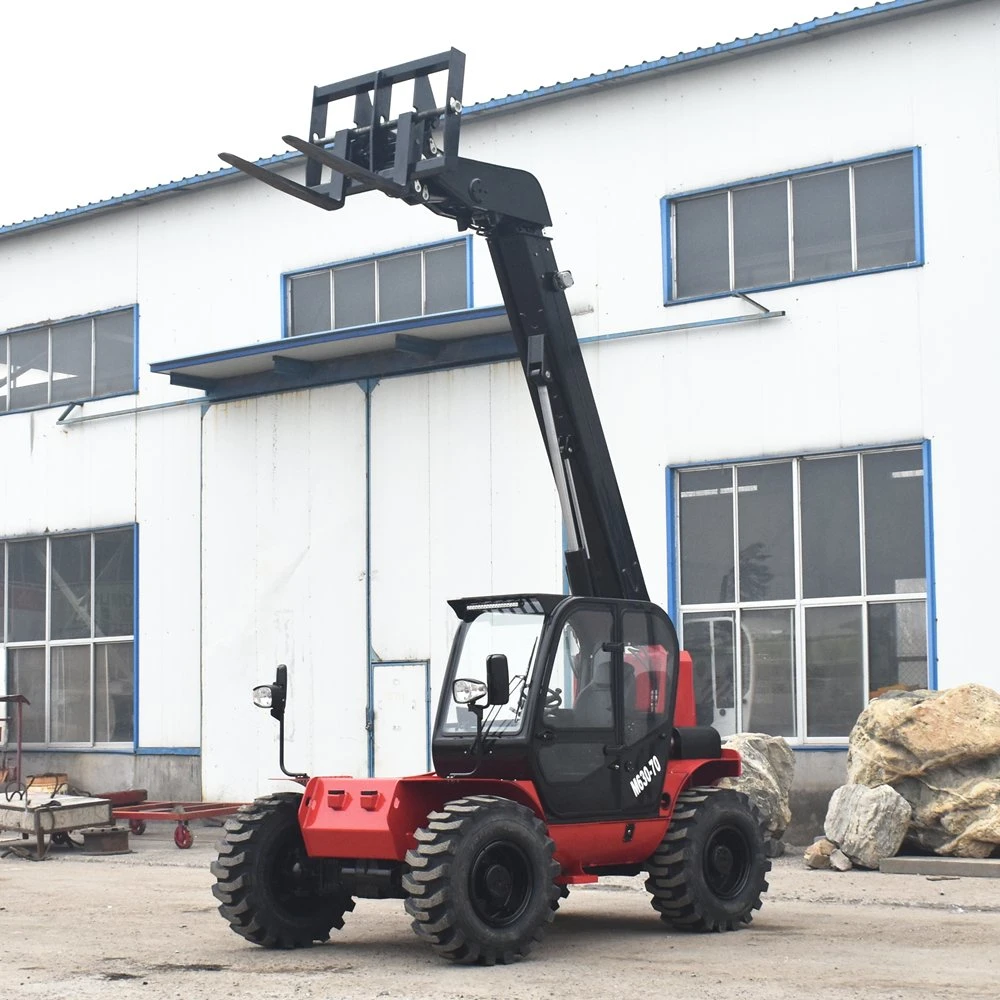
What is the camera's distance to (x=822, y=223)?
60.9 feet

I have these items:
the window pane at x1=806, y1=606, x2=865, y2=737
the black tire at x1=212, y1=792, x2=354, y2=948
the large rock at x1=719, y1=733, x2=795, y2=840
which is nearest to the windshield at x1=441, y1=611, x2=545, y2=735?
the black tire at x1=212, y1=792, x2=354, y2=948

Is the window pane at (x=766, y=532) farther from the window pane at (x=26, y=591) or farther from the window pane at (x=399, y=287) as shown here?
the window pane at (x=26, y=591)

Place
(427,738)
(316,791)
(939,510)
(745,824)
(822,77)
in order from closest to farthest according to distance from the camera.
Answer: (316,791)
(745,824)
(939,510)
(822,77)
(427,738)

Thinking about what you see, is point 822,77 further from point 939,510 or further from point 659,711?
point 659,711

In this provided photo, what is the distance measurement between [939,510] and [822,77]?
515 cm

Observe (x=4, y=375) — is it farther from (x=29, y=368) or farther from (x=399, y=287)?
(x=399, y=287)

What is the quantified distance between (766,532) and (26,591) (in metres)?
12.8

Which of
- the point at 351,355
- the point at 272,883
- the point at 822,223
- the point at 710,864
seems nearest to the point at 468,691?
the point at 272,883

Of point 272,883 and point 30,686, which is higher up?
point 30,686

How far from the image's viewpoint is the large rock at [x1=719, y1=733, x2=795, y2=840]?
1686 cm

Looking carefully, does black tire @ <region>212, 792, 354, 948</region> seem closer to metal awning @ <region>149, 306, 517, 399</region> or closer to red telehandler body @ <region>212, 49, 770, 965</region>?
red telehandler body @ <region>212, 49, 770, 965</region>

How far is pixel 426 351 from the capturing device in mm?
21438

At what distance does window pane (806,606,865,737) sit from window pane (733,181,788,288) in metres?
3.90

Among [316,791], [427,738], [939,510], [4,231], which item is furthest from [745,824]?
[4,231]
